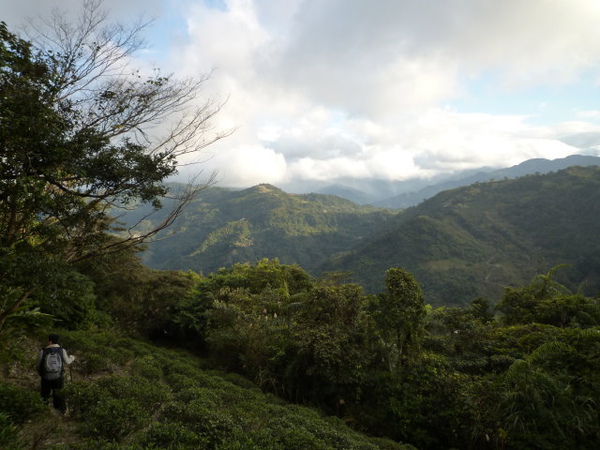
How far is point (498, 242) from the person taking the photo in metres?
118

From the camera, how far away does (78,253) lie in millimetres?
7844

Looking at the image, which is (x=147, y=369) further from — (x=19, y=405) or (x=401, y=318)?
(x=401, y=318)

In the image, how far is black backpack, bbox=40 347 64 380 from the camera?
5.70 metres

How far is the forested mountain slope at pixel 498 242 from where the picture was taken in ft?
292

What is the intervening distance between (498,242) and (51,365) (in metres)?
140

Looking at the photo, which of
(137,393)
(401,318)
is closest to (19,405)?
(137,393)

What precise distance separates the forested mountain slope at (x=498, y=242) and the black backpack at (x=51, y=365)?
3475 inches

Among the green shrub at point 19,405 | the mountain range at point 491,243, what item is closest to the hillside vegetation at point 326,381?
the green shrub at point 19,405

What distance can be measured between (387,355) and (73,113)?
10.3 meters

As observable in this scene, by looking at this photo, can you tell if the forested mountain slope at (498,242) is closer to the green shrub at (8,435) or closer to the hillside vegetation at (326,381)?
the hillside vegetation at (326,381)

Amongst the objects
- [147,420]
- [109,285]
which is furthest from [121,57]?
[109,285]

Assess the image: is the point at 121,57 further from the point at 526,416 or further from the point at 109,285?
the point at 526,416

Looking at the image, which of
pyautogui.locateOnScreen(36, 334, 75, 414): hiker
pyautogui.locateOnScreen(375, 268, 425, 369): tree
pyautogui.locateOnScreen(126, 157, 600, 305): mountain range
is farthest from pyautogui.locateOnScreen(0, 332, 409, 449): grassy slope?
pyautogui.locateOnScreen(126, 157, 600, 305): mountain range

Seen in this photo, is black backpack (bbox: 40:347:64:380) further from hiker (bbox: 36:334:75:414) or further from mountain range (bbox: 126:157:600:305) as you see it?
mountain range (bbox: 126:157:600:305)
